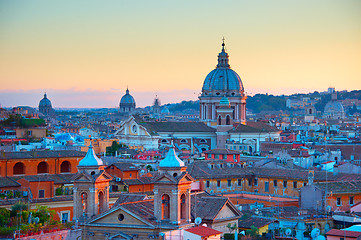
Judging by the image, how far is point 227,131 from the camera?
66750 mm

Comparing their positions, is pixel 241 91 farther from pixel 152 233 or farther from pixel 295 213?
pixel 152 233

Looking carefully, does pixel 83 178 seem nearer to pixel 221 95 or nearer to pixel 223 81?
pixel 221 95

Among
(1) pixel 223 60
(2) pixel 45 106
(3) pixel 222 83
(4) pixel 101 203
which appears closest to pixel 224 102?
(3) pixel 222 83

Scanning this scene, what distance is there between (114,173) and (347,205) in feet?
29.0

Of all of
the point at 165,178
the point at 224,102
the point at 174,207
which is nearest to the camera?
the point at 174,207

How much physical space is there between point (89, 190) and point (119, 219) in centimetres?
142

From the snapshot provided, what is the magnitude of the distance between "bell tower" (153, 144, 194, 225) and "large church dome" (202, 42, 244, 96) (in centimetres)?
5107

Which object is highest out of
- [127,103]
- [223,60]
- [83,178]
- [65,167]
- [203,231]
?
[223,60]

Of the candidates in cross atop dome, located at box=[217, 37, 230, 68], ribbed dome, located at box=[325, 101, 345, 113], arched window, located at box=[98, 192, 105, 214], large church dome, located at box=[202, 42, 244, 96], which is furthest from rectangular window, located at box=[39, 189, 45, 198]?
ribbed dome, located at box=[325, 101, 345, 113]

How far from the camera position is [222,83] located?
238ft

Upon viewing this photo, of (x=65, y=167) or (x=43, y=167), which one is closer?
(x=43, y=167)

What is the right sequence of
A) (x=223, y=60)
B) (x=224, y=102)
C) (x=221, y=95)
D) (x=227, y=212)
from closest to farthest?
1. (x=227, y=212)
2. (x=224, y=102)
3. (x=221, y=95)
4. (x=223, y=60)

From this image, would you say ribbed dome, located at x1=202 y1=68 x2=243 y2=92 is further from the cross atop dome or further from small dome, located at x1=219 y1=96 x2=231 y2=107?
small dome, located at x1=219 y1=96 x2=231 y2=107

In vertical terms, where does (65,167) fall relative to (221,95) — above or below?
below
